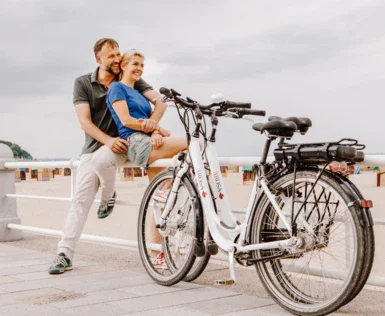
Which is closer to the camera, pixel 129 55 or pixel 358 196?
pixel 358 196

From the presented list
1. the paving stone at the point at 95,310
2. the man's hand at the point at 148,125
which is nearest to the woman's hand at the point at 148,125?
the man's hand at the point at 148,125

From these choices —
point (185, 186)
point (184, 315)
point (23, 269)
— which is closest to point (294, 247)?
point (184, 315)

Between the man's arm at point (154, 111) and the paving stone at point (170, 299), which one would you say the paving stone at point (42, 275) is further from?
the man's arm at point (154, 111)

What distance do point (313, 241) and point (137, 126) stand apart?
1.94 meters

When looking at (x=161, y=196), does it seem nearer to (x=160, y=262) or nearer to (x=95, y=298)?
(x=160, y=262)

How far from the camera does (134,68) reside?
4898 mm

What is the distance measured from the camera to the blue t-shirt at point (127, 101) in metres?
4.75

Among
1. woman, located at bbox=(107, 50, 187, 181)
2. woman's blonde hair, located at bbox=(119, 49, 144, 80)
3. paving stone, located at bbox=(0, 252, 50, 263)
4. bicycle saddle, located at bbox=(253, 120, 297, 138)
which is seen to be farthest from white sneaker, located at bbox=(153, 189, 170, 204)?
paving stone, located at bbox=(0, 252, 50, 263)

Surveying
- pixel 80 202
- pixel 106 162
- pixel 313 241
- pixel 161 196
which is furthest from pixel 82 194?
pixel 313 241

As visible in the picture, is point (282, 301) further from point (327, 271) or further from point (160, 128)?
point (160, 128)

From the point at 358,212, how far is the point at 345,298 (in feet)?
1.50

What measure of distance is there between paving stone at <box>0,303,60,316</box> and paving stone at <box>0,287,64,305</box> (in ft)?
0.44

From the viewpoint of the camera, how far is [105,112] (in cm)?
517

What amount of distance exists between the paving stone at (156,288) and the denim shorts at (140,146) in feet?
3.26
